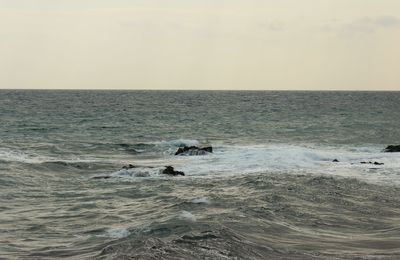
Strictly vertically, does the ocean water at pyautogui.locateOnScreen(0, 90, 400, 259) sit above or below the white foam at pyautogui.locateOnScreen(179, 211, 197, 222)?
below

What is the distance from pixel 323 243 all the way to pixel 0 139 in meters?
32.2

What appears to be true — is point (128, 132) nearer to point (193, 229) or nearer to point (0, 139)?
point (0, 139)

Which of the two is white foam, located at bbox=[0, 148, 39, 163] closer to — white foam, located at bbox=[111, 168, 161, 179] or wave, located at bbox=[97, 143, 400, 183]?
white foam, located at bbox=[111, 168, 161, 179]

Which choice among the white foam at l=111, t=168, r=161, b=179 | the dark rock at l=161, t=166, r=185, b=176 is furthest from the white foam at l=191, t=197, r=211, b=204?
the white foam at l=111, t=168, r=161, b=179

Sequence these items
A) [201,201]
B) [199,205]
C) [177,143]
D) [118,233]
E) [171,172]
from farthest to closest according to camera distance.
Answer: [177,143]
[171,172]
[201,201]
[199,205]
[118,233]

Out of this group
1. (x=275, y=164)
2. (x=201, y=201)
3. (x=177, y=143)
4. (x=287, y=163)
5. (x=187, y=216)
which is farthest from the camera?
(x=177, y=143)

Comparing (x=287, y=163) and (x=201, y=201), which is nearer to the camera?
(x=201, y=201)

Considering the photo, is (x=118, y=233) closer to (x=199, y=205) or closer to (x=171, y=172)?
(x=199, y=205)

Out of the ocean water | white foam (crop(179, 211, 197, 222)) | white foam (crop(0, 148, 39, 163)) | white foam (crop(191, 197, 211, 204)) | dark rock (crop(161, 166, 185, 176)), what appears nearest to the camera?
the ocean water

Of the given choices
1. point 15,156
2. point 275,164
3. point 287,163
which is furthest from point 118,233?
point 15,156

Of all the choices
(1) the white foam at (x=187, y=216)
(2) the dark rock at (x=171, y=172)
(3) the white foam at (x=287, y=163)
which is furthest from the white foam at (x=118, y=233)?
(3) the white foam at (x=287, y=163)

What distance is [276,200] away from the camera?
1762 centimetres

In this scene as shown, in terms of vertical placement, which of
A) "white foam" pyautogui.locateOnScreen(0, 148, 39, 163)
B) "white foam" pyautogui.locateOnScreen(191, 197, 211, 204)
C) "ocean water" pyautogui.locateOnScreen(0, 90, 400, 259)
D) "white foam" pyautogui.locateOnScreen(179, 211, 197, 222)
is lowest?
"ocean water" pyautogui.locateOnScreen(0, 90, 400, 259)

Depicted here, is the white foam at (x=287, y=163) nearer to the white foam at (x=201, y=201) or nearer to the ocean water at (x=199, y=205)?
the ocean water at (x=199, y=205)
